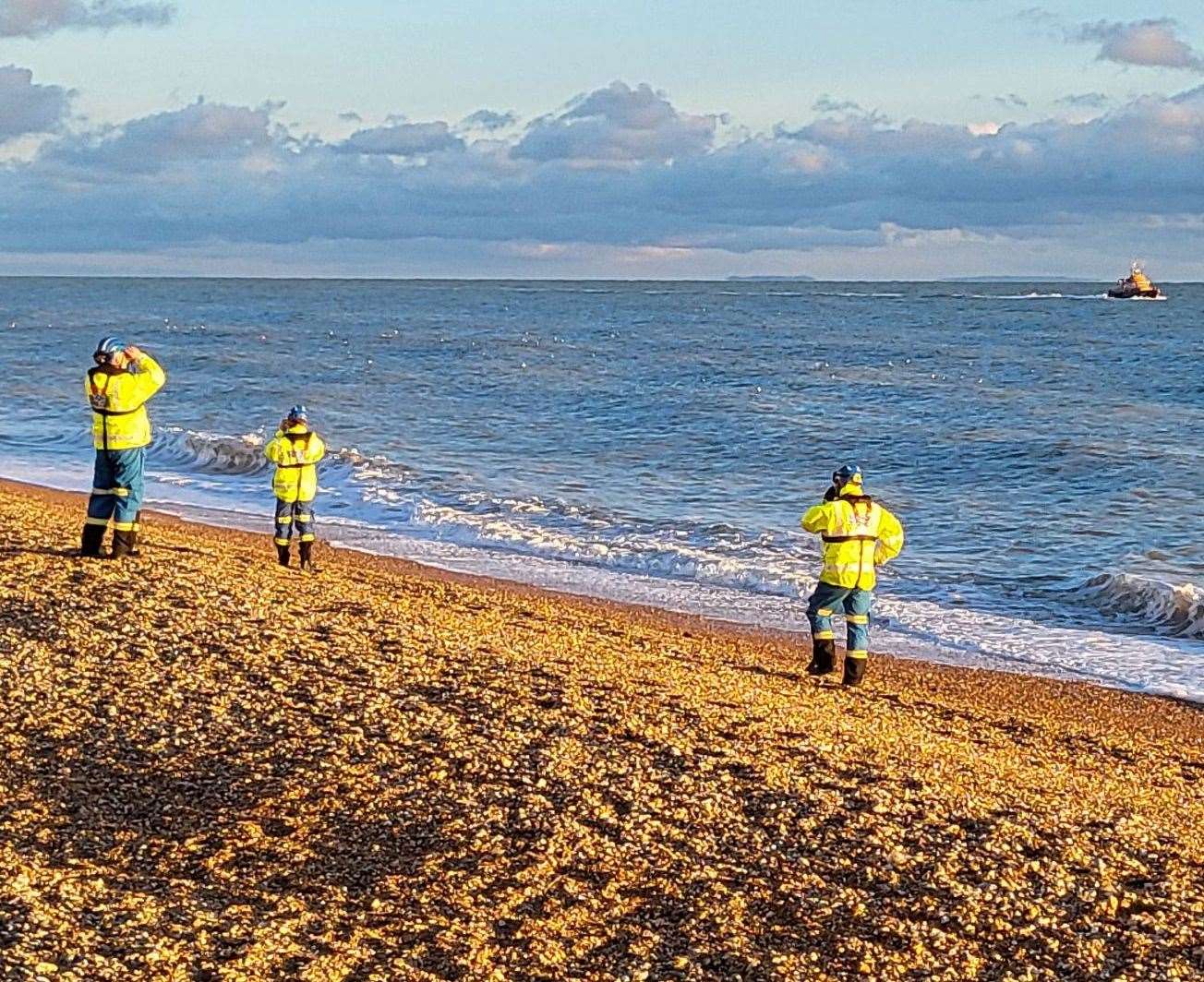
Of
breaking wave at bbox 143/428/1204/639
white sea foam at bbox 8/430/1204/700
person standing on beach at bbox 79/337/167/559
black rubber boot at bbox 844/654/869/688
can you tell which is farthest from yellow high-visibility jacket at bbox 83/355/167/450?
black rubber boot at bbox 844/654/869/688

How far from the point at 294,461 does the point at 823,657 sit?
622 cm

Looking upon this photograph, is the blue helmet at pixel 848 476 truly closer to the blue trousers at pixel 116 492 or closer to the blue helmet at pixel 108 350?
the blue trousers at pixel 116 492

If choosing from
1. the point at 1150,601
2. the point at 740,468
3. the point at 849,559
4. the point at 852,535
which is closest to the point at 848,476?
the point at 852,535

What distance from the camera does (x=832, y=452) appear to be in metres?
28.7

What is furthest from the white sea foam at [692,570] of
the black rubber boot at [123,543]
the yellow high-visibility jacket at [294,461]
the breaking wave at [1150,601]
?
the black rubber boot at [123,543]

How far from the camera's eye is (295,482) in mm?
15359

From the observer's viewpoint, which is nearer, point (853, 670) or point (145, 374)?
point (853, 670)

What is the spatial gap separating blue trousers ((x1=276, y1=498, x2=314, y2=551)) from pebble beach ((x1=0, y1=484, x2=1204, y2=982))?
11.0 feet

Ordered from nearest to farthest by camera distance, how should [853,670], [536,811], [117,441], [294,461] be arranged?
[536,811] < [853,670] < [117,441] < [294,461]

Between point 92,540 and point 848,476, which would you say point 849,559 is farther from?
point 92,540

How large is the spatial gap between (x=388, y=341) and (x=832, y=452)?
42.7 metres

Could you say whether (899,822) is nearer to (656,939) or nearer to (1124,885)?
(1124,885)

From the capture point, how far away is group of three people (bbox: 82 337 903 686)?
1179 cm

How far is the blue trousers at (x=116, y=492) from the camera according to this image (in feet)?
44.7
